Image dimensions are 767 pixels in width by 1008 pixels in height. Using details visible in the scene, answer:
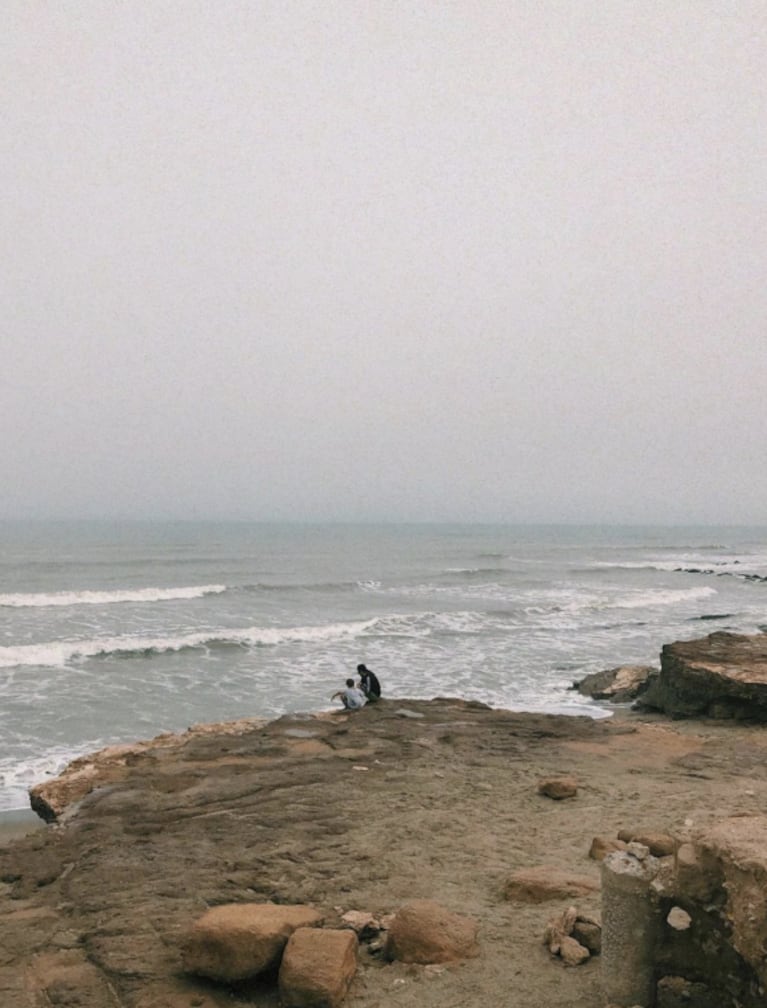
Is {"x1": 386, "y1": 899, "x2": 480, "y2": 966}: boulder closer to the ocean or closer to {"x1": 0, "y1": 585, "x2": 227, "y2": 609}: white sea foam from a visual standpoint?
the ocean

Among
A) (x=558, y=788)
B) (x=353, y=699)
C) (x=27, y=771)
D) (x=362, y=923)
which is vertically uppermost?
(x=362, y=923)

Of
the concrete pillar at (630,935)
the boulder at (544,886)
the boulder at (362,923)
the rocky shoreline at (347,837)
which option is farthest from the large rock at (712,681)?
the concrete pillar at (630,935)

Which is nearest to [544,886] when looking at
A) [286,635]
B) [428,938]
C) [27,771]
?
[428,938]

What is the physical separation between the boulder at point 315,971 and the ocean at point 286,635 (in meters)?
7.32

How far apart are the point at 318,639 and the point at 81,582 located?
2193 cm

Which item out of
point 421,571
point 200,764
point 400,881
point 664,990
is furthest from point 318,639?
point 421,571

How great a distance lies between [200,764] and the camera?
8969mm

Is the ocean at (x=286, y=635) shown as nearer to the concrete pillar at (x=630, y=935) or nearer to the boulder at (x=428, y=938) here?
the boulder at (x=428, y=938)

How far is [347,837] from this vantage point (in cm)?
658

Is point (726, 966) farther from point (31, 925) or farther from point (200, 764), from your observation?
point (200, 764)

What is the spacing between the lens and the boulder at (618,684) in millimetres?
14961

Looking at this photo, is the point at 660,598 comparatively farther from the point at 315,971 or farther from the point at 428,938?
the point at 315,971

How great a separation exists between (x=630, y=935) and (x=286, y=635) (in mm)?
21314

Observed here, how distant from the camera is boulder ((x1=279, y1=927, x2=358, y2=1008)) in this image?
3.87 m
